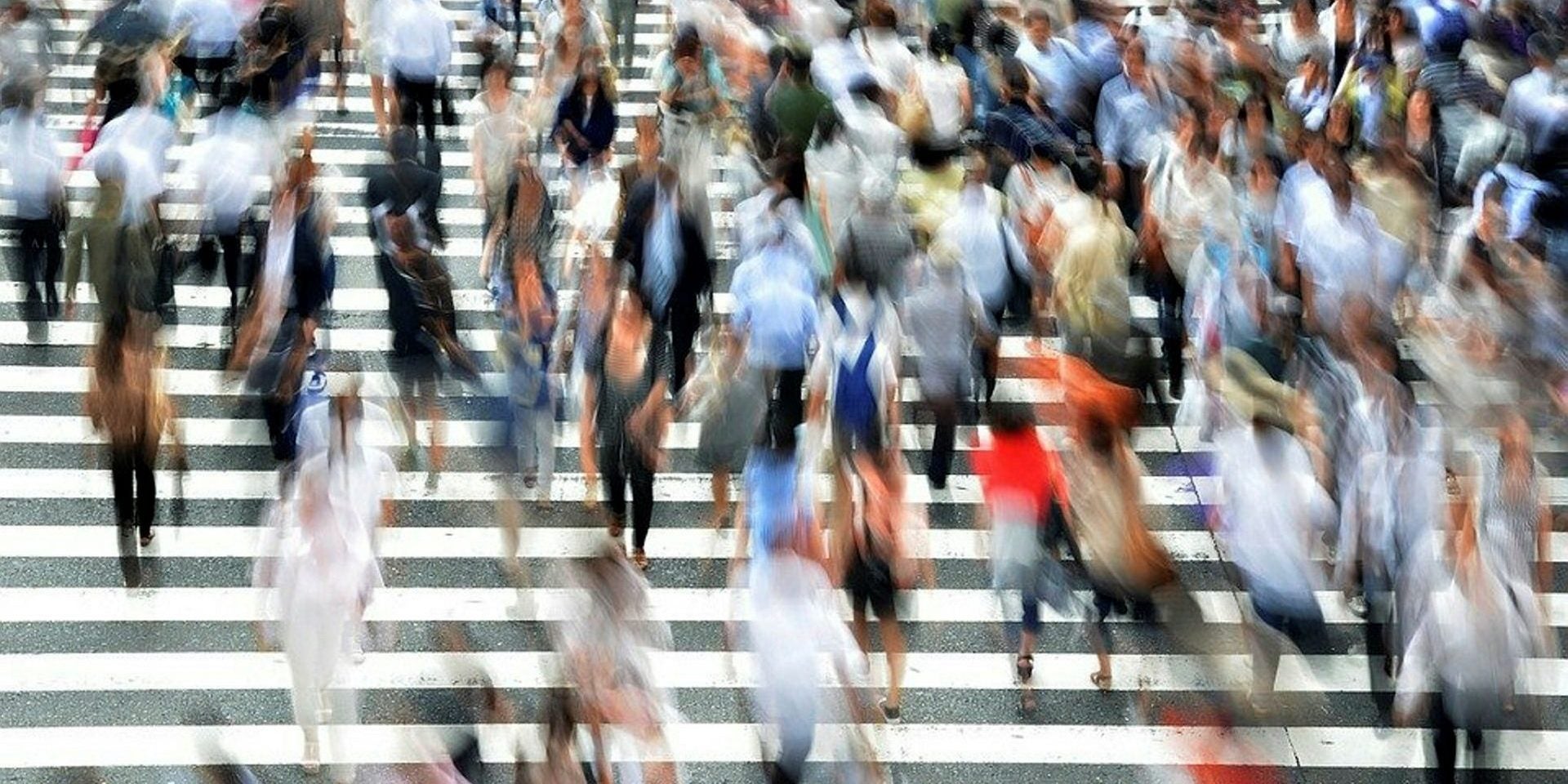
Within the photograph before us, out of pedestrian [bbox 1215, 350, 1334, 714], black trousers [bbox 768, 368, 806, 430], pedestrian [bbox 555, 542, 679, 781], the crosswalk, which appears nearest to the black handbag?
the crosswalk

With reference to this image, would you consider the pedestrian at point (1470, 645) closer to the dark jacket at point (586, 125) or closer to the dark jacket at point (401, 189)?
the dark jacket at point (401, 189)

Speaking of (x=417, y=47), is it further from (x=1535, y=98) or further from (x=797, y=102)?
(x=1535, y=98)

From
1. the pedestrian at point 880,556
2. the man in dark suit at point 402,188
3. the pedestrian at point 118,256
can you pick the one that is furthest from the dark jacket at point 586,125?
the pedestrian at point 880,556

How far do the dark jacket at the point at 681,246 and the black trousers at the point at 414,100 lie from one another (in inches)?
176

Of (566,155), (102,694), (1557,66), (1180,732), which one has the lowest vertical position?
(102,694)

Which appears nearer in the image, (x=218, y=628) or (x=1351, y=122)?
(x=218, y=628)

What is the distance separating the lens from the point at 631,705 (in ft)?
27.1

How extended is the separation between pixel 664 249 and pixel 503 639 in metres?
2.69

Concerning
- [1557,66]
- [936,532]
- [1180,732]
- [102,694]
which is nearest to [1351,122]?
[1557,66]

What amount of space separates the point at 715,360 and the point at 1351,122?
526 cm

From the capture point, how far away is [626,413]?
10.8m

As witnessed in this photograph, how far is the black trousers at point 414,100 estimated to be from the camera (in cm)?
1631

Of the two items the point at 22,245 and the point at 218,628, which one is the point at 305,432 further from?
the point at 22,245

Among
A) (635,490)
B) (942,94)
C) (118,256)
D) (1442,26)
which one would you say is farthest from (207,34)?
(1442,26)
